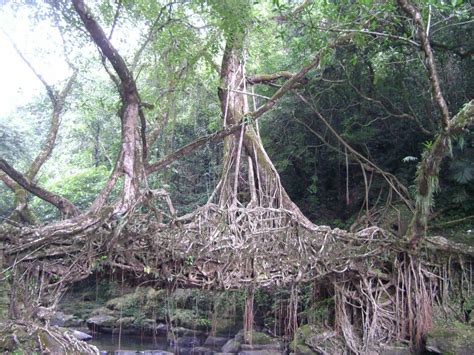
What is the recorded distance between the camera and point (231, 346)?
1048 cm

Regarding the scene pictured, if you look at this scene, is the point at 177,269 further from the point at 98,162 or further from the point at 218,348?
the point at 98,162

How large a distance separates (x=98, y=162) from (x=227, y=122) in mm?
9705

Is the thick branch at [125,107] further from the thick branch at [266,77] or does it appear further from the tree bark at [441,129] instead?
the thick branch at [266,77]

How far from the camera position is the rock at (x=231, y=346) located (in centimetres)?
1033

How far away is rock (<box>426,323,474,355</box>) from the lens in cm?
775

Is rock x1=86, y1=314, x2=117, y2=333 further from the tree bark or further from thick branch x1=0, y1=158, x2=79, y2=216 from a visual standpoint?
the tree bark

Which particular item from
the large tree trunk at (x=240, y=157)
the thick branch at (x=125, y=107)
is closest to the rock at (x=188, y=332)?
the large tree trunk at (x=240, y=157)

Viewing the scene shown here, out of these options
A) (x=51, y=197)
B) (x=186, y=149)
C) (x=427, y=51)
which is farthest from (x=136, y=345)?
(x=427, y=51)

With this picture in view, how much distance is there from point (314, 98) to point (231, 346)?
5.97 m

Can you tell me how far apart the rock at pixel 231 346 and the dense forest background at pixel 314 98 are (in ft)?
12.0

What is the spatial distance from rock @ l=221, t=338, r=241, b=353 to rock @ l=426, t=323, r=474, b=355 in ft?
13.1

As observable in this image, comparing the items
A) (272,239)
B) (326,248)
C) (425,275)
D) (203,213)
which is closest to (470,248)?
(425,275)

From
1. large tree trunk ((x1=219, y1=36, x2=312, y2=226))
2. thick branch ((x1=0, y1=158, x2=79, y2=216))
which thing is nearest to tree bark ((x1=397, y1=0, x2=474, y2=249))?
large tree trunk ((x1=219, y1=36, x2=312, y2=226))

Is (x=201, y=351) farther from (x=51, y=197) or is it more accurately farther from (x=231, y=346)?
(x=51, y=197)
